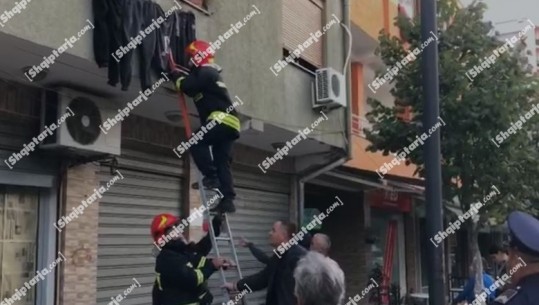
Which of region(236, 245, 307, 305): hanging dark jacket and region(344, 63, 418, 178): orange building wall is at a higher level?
region(344, 63, 418, 178): orange building wall

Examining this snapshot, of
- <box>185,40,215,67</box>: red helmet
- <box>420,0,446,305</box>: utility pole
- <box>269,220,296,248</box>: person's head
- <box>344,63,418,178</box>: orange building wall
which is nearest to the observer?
<box>269,220,296,248</box>: person's head

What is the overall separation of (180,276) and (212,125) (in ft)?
4.35

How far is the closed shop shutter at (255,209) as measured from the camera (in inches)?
430

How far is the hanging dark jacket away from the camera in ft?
18.3

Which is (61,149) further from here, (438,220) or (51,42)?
(438,220)

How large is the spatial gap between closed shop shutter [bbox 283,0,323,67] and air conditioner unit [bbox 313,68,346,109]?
1.64 ft

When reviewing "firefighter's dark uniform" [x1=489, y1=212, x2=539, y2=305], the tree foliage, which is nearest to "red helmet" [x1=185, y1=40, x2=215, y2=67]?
"firefighter's dark uniform" [x1=489, y1=212, x2=539, y2=305]

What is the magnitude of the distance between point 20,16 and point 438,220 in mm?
4194

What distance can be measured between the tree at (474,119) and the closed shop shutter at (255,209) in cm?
192

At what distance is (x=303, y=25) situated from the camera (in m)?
11.4

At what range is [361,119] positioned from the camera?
15.9 meters

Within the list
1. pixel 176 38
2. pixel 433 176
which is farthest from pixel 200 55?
pixel 433 176

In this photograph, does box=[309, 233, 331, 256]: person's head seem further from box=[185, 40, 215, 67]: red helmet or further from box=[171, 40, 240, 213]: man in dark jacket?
box=[185, 40, 215, 67]: red helmet

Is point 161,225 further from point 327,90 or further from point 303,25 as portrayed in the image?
point 303,25
